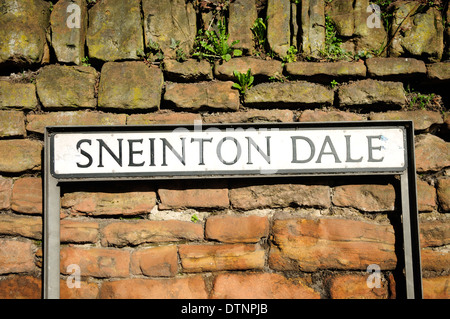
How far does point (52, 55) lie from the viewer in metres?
1.45

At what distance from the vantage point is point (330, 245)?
1382 mm

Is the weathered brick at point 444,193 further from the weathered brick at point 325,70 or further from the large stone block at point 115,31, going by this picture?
the large stone block at point 115,31

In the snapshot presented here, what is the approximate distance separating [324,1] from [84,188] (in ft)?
4.84

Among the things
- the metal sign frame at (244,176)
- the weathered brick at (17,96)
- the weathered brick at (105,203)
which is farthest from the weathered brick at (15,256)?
the weathered brick at (17,96)

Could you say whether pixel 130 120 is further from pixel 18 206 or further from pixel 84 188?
pixel 18 206

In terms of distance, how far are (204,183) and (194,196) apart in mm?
76

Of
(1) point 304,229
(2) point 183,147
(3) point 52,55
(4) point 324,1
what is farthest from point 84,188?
(4) point 324,1

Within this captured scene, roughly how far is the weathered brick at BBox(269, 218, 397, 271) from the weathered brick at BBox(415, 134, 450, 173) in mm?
336

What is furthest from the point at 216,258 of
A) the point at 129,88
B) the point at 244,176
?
the point at 129,88

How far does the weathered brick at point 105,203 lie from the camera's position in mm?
1377

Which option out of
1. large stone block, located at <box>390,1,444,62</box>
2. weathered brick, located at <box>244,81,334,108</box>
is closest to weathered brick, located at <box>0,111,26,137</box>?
weathered brick, located at <box>244,81,334,108</box>

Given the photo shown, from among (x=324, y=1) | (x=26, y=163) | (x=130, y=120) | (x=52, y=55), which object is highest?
(x=324, y=1)

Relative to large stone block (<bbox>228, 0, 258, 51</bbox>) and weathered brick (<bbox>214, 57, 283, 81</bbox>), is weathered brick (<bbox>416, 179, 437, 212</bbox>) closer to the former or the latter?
weathered brick (<bbox>214, 57, 283, 81</bbox>)

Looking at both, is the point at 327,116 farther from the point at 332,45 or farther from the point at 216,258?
the point at 216,258
